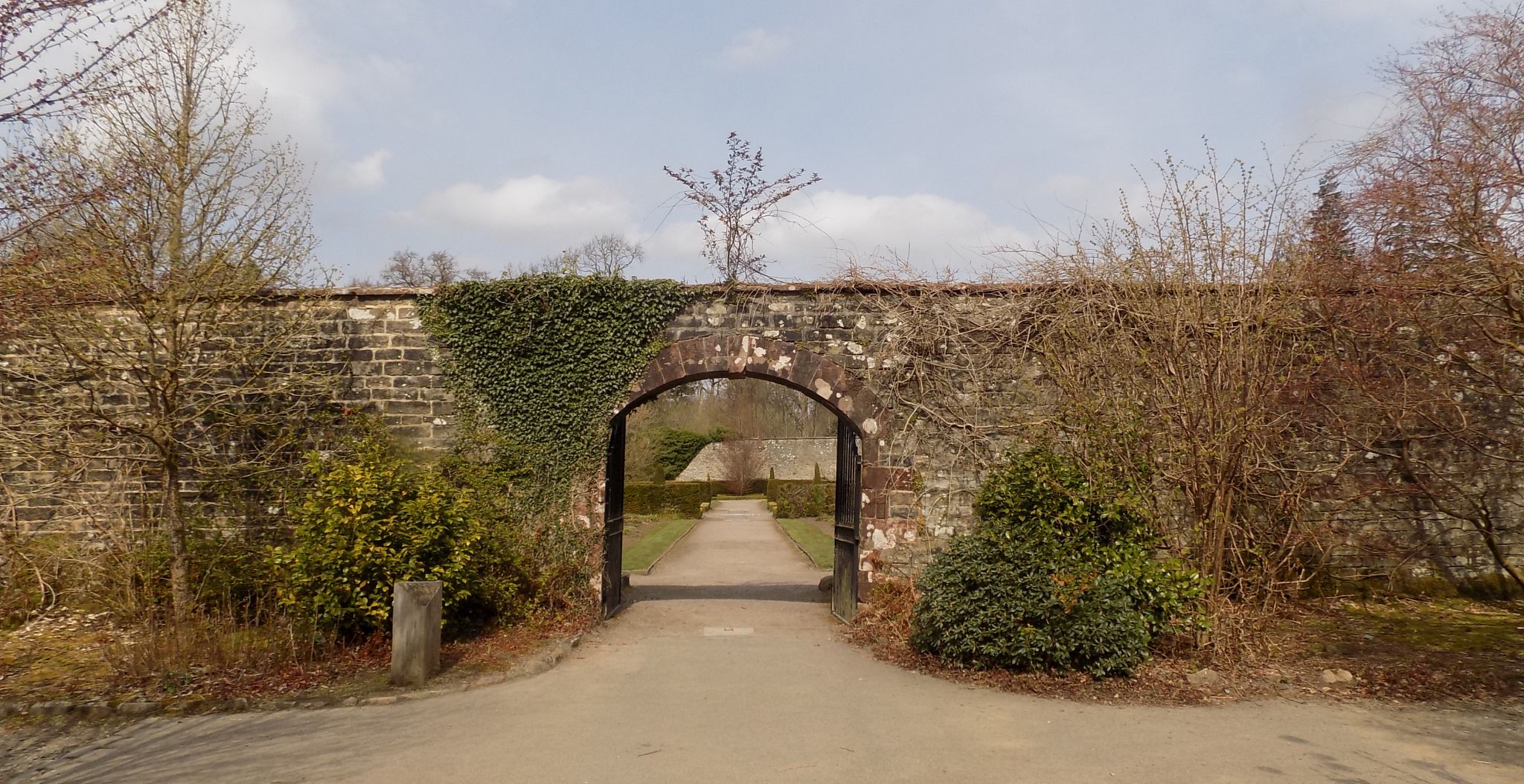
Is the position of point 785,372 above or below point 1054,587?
above

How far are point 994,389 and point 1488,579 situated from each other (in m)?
5.29

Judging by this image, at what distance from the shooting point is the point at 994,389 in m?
8.85

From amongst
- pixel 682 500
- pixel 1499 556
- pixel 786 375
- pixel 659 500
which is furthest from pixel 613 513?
pixel 682 500

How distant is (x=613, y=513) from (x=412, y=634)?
3269 millimetres

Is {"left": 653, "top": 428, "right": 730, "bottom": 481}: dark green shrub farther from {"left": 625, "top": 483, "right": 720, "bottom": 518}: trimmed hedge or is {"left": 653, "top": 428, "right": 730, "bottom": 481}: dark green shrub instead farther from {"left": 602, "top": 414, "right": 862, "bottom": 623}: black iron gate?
{"left": 602, "top": 414, "right": 862, "bottom": 623}: black iron gate

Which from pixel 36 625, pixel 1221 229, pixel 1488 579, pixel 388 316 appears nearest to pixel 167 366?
pixel 388 316

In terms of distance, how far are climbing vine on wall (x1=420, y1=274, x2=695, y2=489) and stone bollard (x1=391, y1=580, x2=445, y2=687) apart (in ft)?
7.84

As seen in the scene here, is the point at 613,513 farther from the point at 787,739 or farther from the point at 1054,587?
the point at 1054,587

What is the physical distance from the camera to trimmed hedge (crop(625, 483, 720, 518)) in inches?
1094

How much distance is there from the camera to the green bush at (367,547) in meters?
7.12

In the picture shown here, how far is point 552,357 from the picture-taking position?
897 centimetres

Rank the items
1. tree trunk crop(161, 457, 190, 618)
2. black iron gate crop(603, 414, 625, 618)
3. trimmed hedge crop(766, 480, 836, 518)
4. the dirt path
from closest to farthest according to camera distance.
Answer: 1. the dirt path
2. tree trunk crop(161, 457, 190, 618)
3. black iron gate crop(603, 414, 625, 618)
4. trimmed hedge crop(766, 480, 836, 518)

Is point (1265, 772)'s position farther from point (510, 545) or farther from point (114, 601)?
point (114, 601)

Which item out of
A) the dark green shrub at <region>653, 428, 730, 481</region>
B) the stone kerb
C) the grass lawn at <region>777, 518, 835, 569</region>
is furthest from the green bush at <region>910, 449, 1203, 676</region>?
the dark green shrub at <region>653, 428, 730, 481</region>
